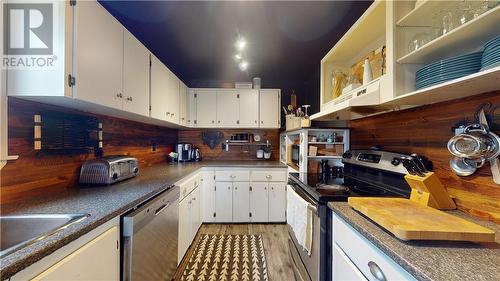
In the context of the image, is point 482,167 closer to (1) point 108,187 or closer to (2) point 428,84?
(2) point 428,84

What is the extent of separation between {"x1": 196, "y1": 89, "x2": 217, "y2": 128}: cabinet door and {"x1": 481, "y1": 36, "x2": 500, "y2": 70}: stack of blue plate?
3.11 m

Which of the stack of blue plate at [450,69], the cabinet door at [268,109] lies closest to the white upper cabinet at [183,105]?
the cabinet door at [268,109]

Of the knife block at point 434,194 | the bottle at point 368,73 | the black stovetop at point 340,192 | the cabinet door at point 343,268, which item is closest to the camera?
the cabinet door at point 343,268

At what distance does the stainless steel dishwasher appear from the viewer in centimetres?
112

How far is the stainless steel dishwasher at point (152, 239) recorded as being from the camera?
112cm

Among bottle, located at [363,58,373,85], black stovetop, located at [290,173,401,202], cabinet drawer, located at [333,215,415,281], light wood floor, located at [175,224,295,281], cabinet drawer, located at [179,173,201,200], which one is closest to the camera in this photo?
cabinet drawer, located at [333,215,415,281]

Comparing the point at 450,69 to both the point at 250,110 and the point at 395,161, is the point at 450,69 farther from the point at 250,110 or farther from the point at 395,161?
the point at 250,110

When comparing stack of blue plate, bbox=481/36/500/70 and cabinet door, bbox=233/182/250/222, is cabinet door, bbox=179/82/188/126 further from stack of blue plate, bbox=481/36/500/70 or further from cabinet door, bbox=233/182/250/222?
stack of blue plate, bbox=481/36/500/70

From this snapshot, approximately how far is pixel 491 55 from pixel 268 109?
2.85m

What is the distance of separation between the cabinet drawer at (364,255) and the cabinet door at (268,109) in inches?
96.4

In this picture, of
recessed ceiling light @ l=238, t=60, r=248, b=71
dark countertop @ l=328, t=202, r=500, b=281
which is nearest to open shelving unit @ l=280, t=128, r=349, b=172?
recessed ceiling light @ l=238, t=60, r=248, b=71

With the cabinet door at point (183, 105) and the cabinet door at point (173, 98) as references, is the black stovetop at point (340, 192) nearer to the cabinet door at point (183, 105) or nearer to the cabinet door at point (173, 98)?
the cabinet door at point (173, 98)

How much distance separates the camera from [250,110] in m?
3.55

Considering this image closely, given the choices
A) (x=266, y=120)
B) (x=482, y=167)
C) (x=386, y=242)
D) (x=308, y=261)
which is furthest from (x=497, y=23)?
(x=266, y=120)
